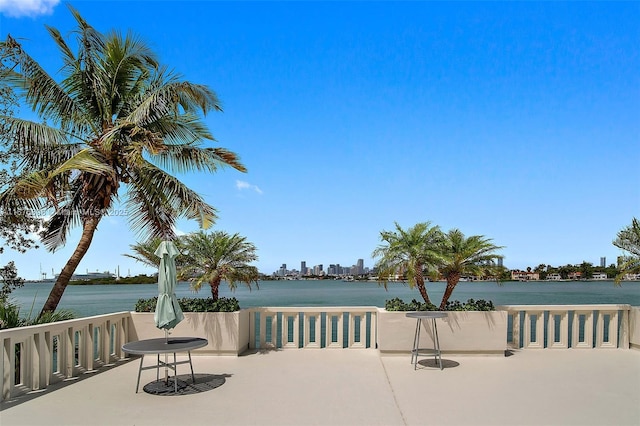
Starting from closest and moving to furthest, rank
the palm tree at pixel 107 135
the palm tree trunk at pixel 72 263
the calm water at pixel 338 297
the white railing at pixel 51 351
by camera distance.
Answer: the white railing at pixel 51 351 < the palm tree at pixel 107 135 < the palm tree trunk at pixel 72 263 < the calm water at pixel 338 297

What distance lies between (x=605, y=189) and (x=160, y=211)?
11.7 metres

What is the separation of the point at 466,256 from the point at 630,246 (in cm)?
294

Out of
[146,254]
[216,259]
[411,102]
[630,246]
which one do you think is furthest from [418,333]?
[411,102]

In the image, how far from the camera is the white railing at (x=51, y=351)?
16.5 feet

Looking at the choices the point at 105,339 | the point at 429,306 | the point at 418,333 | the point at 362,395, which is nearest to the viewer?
the point at 362,395

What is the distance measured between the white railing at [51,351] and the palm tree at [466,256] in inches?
205


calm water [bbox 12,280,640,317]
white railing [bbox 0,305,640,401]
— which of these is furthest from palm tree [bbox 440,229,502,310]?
calm water [bbox 12,280,640,317]

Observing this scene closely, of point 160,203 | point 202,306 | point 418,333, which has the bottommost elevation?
point 418,333

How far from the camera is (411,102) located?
14086 mm

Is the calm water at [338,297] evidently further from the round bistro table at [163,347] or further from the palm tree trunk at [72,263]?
the round bistro table at [163,347]

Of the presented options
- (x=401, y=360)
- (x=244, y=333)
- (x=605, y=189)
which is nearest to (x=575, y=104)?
(x=605, y=189)

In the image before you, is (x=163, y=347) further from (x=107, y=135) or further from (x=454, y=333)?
(x=107, y=135)

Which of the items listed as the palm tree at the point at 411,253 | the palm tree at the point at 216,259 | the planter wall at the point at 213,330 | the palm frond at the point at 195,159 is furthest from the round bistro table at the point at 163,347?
the palm frond at the point at 195,159

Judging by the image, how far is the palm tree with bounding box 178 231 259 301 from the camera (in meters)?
8.23
